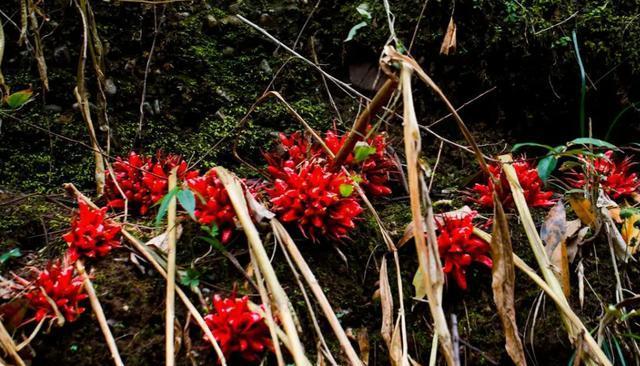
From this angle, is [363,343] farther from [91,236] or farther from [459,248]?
[91,236]

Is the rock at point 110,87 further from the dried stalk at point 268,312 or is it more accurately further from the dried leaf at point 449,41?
the dried leaf at point 449,41

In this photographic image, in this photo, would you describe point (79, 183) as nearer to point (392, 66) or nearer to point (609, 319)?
point (392, 66)

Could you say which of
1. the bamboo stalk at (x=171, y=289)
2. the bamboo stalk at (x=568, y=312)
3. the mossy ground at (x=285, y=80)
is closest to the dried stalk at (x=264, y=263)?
the bamboo stalk at (x=171, y=289)

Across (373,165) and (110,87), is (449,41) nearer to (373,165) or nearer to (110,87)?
(373,165)

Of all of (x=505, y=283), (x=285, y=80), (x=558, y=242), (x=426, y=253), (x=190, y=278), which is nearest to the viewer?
(x=426, y=253)

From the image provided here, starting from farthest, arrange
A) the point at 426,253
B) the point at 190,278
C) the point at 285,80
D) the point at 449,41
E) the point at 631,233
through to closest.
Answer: the point at 285,80
the point at 449,41
the point at 631,233
the point at 190,278
the point at 426,253

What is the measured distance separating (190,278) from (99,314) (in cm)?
20

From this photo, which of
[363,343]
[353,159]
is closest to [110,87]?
[353,159]

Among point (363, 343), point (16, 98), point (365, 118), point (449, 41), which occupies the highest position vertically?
point (449, 41)

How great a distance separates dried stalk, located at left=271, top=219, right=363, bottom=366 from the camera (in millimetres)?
984

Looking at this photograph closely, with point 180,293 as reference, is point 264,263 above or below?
above

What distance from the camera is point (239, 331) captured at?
3.70ft

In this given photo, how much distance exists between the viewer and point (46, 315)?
1104 millimetres

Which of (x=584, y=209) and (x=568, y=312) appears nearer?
(x=568, y=312)
